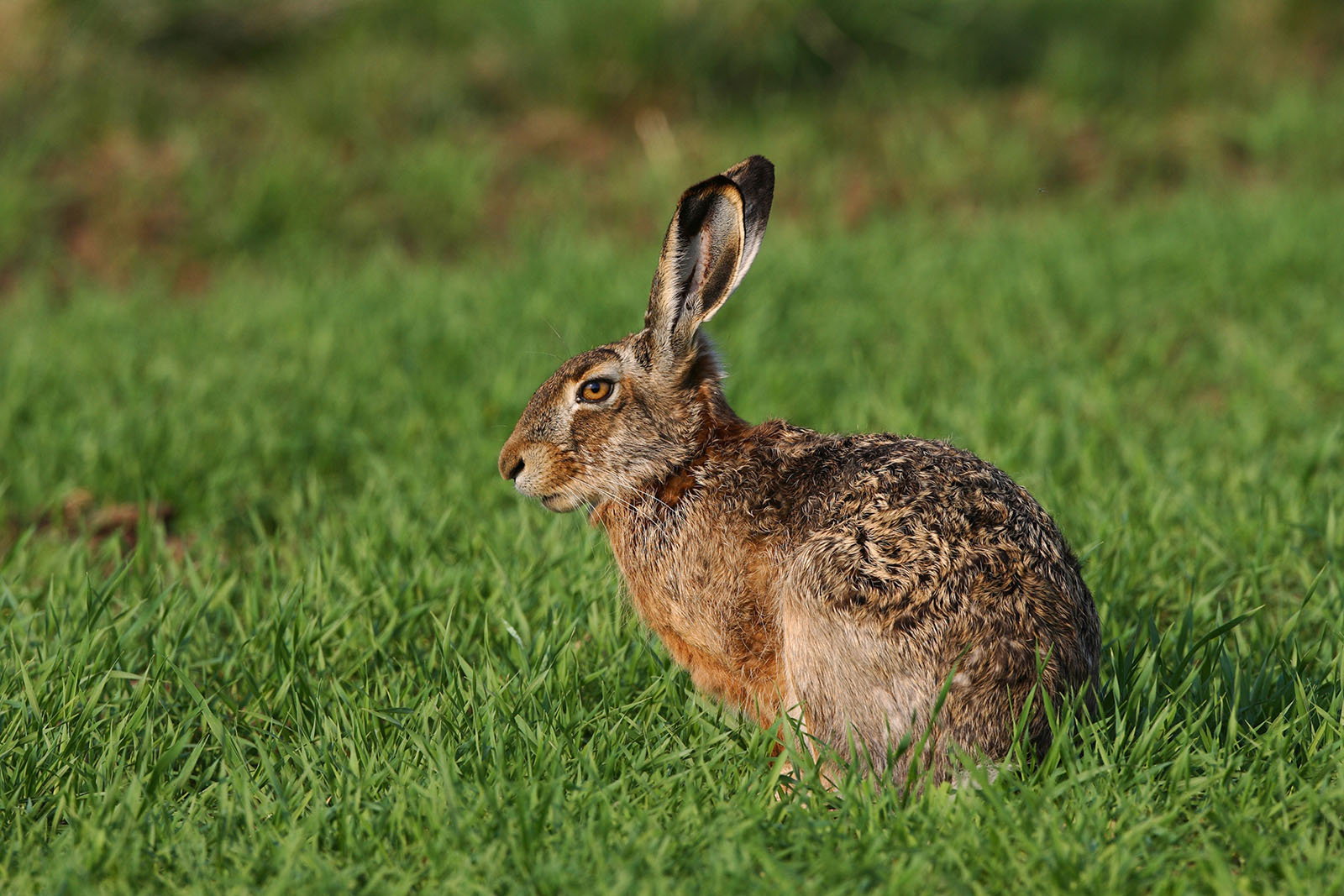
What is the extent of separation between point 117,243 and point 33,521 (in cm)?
504

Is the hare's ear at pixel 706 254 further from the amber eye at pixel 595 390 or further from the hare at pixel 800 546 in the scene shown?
the amber eye at pixel 595 390

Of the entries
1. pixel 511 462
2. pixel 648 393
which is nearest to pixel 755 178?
pixel 648 393

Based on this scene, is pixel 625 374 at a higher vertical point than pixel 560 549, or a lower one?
higher

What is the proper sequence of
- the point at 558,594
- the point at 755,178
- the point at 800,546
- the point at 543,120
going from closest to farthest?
the point at 800,546 < the point at 755,178 < the point at 558,594 < the point at 543,120

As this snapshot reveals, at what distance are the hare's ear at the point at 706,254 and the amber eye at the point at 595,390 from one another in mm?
177

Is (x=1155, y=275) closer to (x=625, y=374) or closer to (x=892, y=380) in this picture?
(x=892, y=380)

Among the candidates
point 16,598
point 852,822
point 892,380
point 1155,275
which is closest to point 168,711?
point 16,598

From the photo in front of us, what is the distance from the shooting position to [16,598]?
A: 13.3 ft

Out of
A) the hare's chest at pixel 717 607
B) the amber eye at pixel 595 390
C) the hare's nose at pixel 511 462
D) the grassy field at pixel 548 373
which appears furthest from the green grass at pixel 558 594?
the hare's nose at pixel 511 462

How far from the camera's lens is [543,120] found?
1130 centimetres

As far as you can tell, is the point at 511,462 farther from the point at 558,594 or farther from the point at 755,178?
the point at 755,178

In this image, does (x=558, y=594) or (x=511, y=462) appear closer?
(x=511, y=462)

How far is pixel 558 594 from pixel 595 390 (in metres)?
0.73

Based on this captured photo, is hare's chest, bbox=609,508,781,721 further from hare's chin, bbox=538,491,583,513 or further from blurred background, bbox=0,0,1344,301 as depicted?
blurred background, bbox=0,0,1344,301
